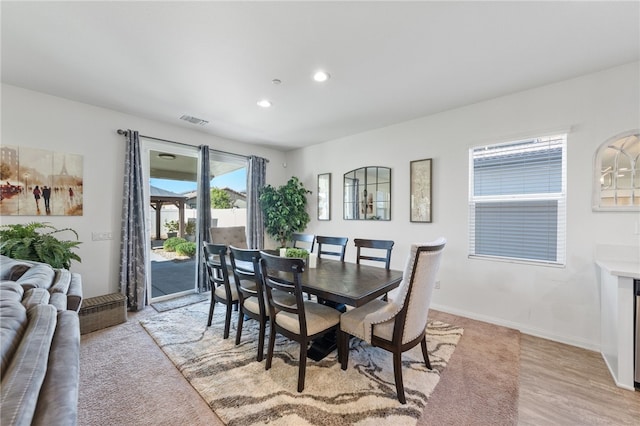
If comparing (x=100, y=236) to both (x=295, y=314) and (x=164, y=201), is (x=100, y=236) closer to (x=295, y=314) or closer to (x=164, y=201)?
(x=164, y=201)

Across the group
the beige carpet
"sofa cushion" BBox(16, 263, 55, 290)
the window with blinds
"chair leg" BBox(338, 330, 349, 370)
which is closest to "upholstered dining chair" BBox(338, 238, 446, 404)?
"chair leg" BBox(338, 330, 349, 370)

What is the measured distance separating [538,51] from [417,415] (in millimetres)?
3006

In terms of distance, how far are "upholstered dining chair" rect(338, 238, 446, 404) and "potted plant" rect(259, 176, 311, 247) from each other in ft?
10.2

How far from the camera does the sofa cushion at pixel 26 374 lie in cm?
67

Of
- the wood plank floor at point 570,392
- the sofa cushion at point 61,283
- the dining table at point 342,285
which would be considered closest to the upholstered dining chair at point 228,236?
the dining table at point 342,285

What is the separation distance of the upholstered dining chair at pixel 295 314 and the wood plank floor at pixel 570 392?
1422mm

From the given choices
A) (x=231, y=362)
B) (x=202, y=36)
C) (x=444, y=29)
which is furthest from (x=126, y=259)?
(x=444, y=29)

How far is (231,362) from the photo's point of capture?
229cm

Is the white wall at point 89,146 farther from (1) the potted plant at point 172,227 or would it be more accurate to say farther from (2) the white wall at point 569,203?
(2) the white wall at point 569,203

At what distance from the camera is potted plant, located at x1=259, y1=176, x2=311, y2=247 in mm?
4930

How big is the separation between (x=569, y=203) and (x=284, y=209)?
12.9 ft

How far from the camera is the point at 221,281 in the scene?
2.88 m

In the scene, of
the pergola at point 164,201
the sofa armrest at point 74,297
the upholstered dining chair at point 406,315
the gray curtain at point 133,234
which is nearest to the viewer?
the sofa armrest at point 74,297

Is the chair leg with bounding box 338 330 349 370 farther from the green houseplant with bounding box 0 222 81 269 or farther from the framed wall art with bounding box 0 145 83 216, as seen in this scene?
the framed wall art with bounding box 0 145 83 216
